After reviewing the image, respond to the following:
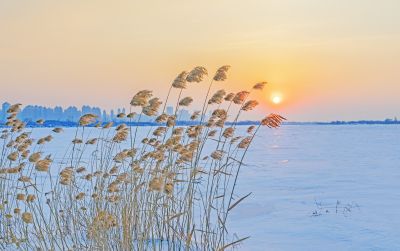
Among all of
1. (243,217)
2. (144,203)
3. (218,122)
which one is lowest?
(243,217)

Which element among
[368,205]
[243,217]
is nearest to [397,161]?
[368,205]

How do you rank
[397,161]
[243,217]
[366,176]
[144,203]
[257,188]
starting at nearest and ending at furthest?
[144,203]
[243,217]
[257,188]
[366,176]
[397,161]

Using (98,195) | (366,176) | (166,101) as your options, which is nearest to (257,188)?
(366,176)

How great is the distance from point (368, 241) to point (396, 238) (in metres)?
0.35

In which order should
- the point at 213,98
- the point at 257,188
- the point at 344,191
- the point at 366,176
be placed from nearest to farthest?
the point at 213,98 → the point at 344,191 → the point at 257,188 → the point at 366,176

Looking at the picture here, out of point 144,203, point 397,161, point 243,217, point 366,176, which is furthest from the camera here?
point 397,161

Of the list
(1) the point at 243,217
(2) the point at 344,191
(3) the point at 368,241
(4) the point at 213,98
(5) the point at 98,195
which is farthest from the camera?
(2) the point at 344,191

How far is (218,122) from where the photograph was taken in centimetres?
453

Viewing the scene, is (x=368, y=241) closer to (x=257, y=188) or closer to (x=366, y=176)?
(x=257, y=188)

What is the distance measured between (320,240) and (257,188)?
594cm

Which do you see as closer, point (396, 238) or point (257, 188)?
point (396, 238)

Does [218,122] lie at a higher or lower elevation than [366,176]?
higher

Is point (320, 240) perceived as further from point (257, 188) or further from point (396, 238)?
point (257, 188)

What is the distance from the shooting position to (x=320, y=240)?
271 inches
